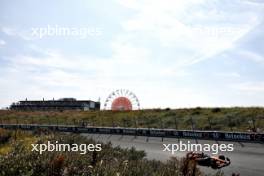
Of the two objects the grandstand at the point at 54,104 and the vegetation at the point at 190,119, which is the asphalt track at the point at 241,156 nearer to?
the vegetation at the point at 190,119

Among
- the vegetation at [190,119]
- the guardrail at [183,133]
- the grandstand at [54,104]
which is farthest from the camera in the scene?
the grandstand at [54,104]

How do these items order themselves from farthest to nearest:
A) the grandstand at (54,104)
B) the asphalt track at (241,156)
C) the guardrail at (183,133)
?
the grandstand at (54,104)
the guardrail at (183,133)
the asphalt track at (241,156)

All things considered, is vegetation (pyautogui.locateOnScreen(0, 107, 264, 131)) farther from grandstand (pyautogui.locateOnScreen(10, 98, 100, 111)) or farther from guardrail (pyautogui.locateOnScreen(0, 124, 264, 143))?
grandstand (pyautogui.locateOnScreen(10, 98, 100, 111))

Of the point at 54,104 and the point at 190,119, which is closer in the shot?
the point at 190,119

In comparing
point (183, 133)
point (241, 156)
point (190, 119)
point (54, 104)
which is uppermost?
point (54, 104)

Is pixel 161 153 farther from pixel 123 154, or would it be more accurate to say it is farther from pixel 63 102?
pixel 63 102

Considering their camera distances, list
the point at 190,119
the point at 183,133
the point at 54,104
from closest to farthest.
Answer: the point at 183,133, the point at 190,119, the point at 54,104

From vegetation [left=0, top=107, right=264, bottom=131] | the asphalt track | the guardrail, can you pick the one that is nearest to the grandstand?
vegetation [left=0, top=107, right=264, bottom=131]

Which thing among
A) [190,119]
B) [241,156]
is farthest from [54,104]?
[241,156]

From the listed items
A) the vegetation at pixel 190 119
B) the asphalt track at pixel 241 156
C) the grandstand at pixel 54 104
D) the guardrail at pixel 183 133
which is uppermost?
the grandstand at pixel 54 104

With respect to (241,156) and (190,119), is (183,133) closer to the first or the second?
(190,119)

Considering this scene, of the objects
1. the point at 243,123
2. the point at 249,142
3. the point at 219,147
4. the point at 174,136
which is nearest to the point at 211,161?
the point at 219,147

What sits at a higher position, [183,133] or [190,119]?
[190,119]

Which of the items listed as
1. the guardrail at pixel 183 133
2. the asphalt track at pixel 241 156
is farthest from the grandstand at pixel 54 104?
the asphalt track at pixel 241 156
